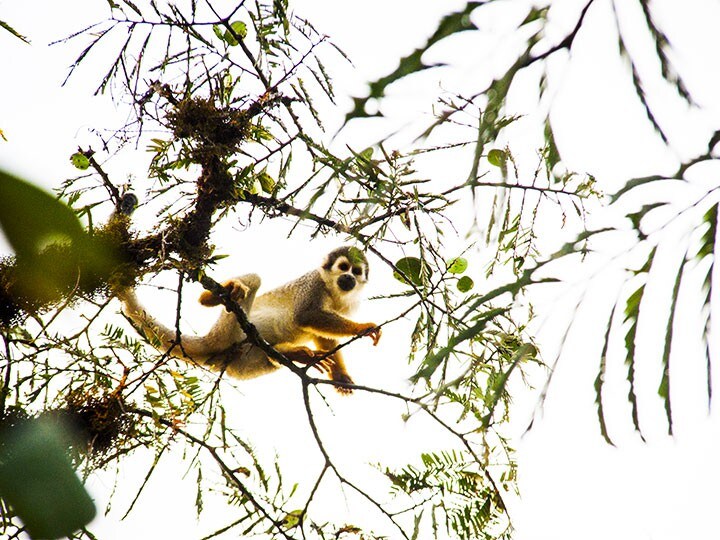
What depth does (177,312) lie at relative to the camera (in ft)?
5.72

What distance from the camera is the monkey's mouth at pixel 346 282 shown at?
12.2ft

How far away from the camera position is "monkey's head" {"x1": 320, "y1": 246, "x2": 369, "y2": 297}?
373cm

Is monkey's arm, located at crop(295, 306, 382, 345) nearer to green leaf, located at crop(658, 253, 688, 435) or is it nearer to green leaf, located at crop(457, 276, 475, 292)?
green leaf, located at crop(457, 276, 475, 292)

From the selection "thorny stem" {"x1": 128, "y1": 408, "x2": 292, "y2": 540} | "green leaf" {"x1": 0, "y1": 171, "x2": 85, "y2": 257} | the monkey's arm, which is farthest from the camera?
the monkey's arm

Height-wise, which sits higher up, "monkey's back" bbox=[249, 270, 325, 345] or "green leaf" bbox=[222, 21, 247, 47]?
"monkey's back" bbox=[249, 270, 325, 345]

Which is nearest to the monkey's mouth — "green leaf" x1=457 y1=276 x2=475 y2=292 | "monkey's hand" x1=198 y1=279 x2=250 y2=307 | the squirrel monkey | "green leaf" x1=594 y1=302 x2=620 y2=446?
the squirrel monkey

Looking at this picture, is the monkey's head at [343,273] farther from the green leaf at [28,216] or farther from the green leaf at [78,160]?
the green leaf at [28,216]

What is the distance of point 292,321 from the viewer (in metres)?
3.69

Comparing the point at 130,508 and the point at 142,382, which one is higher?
the point at 142,382

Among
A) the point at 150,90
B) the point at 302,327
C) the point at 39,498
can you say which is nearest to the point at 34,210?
the point at 39,498

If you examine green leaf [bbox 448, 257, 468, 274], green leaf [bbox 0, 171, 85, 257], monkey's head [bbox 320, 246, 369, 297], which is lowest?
green leaf [bbox 0, 171, 85, 257]

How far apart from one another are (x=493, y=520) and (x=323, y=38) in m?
1.42

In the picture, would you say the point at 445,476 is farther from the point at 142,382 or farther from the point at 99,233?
the point at 99,233

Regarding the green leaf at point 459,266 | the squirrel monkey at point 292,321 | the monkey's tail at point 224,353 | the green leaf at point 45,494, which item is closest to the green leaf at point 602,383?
the green leaf at point 45,494
